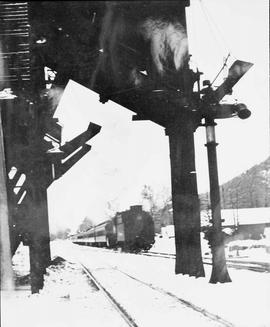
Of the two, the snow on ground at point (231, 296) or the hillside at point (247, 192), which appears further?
the hillside at point (247, 192)

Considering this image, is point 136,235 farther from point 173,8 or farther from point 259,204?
point 259,204

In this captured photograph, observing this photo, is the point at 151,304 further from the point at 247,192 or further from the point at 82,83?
the point at 247,192

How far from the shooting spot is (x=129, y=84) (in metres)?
10.1

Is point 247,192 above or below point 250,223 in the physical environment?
above

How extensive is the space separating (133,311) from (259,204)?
329 ft

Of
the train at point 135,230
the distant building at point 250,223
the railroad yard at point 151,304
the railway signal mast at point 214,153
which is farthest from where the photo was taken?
the distant building at point 250,223

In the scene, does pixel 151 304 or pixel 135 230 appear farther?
pixel 135 230

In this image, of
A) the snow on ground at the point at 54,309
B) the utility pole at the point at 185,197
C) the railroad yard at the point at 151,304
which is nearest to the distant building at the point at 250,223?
the utility pole at the point at 185,197

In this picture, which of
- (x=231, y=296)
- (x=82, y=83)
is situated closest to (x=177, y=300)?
(x=231, y=296)

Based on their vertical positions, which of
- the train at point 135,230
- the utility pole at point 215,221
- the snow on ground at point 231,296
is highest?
the utility pole at point 215,221

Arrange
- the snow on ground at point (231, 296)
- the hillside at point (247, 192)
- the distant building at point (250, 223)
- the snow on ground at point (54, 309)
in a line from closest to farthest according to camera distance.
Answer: the snow on ground at point (54, 309), the snow on ground at point (231, 296), the distant building at point (250, 223), the hillside at point (247, 192)

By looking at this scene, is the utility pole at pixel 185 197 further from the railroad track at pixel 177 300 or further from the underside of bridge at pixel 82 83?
the railroad track at pixel 177 300

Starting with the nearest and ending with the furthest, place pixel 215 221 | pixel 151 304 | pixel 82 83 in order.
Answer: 1. pixel 151 304
2. pixel 82 83
3. pixel 215 221

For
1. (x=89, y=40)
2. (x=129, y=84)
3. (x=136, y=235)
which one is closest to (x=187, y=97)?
(x=129, y=84)
